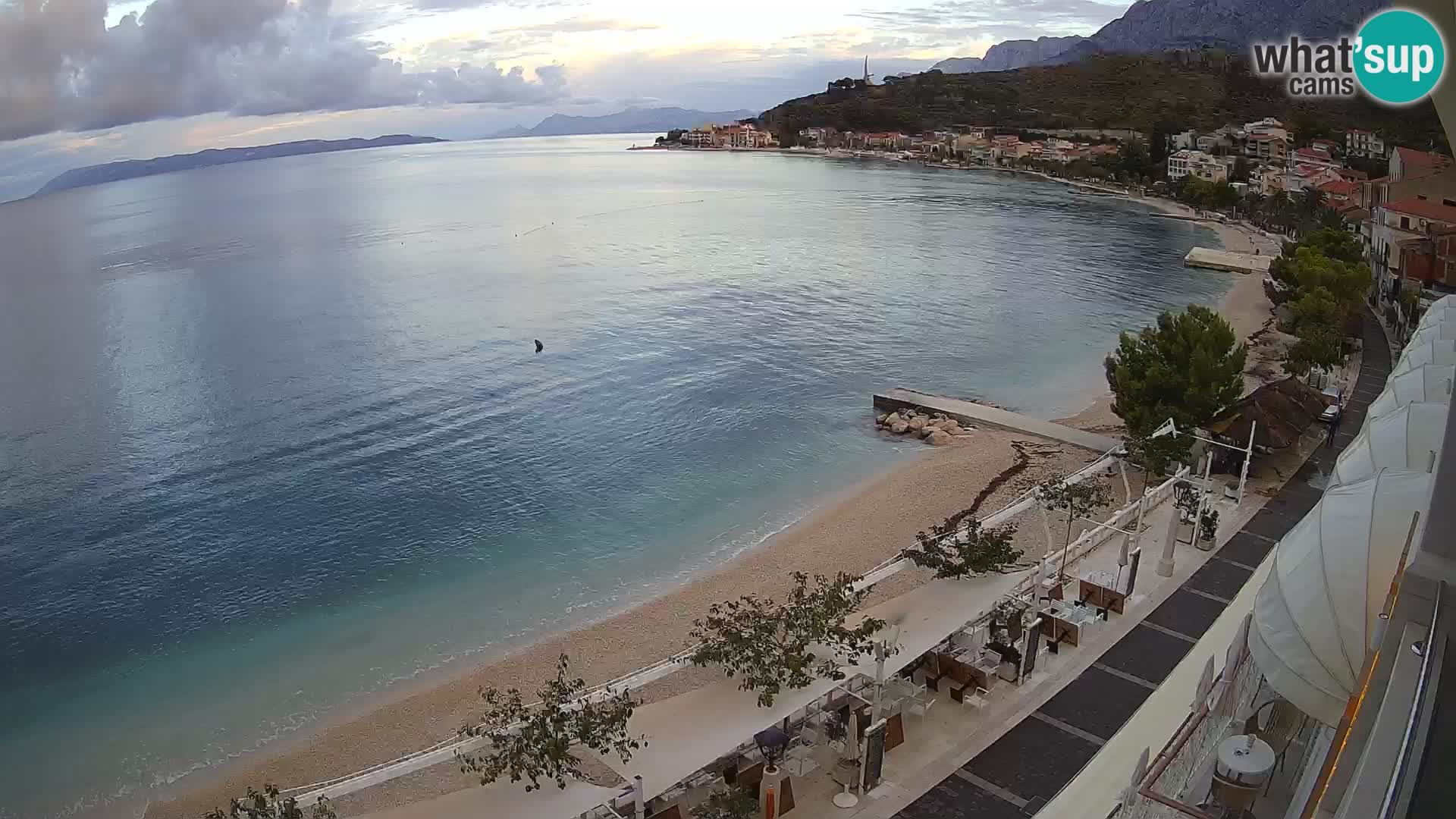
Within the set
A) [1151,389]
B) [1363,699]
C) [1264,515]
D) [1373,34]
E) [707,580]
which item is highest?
[1373,34]

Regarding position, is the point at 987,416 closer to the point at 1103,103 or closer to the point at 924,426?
the point at 924,426

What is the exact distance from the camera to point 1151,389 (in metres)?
18.4

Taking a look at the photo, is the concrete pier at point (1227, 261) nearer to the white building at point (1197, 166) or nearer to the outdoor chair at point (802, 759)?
the white building at point (1197, 166)

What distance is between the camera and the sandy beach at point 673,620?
483 inches

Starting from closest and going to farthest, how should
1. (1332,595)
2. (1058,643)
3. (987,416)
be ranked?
(1332,595), (1058,643), (987,416)

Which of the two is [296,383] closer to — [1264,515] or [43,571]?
[43,571]

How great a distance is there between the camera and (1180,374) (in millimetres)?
18250

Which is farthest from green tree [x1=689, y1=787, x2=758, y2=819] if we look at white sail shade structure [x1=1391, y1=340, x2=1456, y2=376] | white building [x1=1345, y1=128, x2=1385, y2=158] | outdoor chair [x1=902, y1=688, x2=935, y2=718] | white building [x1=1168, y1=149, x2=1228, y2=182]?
white building [x1=1168, y1=149, x2=1228, y2=182]

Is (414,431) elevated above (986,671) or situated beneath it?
situated beneath

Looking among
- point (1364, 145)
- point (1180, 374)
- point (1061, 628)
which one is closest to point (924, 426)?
point (1180, 374)

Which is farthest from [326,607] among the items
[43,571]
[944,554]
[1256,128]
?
[1256,128]

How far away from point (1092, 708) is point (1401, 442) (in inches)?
166

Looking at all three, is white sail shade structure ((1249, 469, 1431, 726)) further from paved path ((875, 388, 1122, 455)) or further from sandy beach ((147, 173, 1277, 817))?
paved path ((875, 388, 1122, 455))

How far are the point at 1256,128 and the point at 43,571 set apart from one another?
98122 millimetres
